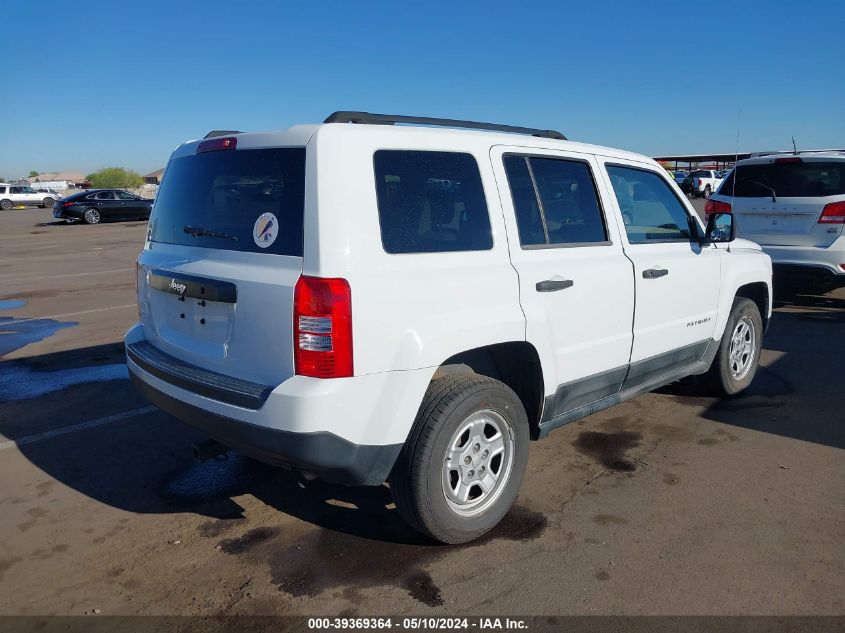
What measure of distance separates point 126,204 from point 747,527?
3071cm

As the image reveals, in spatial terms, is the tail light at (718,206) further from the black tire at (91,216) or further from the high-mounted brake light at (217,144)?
the black tire at (91,216)

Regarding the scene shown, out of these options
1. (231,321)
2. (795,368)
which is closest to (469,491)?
(231,321)

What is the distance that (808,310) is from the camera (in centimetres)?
898

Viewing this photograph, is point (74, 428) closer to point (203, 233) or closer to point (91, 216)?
point (203, 233)

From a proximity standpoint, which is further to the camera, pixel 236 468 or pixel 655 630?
pixel 236 468

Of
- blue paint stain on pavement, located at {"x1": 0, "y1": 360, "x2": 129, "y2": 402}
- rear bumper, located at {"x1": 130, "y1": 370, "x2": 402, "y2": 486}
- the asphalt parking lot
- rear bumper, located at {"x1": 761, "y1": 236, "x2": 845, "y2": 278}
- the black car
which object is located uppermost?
the black car

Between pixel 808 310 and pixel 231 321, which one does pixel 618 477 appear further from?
pixel 808 310

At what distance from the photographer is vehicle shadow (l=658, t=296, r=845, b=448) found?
4969 mm

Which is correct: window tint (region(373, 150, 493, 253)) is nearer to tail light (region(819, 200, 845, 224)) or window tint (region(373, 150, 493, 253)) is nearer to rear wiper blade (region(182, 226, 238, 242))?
rear wiper blade (region(182, 226, 238, 242))

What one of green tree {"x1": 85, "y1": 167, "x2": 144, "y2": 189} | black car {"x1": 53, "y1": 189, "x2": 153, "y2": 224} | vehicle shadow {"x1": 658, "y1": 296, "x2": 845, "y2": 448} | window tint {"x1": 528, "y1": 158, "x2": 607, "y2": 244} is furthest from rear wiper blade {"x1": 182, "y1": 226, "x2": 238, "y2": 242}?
green tree {"x1": 85, "y1": 167, "x2": 144, "y2": 189}

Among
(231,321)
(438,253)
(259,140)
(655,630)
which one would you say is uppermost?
(259,140)

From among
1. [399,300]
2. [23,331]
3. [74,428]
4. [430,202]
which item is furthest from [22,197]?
[399,300]

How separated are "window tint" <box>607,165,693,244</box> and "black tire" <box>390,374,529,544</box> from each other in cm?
156

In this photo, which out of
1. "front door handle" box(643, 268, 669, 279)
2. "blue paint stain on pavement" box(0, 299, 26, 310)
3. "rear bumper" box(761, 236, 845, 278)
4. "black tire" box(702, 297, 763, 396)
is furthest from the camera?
"blue paint stain on pavement" box(0, 299, 26, 310)
